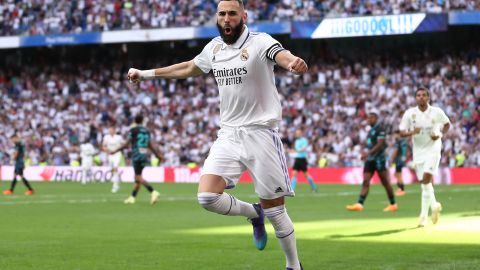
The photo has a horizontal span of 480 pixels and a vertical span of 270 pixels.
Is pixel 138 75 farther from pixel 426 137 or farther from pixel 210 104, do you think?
pixel 210 104

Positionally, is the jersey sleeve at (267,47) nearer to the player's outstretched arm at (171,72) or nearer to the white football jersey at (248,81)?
the white football jersey at (248,81)

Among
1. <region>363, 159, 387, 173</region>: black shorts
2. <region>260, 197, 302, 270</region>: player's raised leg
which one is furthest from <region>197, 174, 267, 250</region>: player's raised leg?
<region>363, 159, 387, 173</region>: black shorts

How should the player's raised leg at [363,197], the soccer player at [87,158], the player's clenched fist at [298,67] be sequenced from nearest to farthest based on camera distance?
the player's clenched fist at [298,67] < the player's raised leg at [363,197] < the soccer player at [87,158]

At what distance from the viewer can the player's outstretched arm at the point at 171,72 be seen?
11.0m

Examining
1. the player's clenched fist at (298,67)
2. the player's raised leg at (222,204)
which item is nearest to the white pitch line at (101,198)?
the player's raised leg at (222,204)

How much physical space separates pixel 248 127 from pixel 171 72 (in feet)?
4.45

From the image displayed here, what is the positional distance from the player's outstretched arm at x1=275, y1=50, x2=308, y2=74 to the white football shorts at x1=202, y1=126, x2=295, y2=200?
905mm

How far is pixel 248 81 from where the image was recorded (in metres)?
10.2

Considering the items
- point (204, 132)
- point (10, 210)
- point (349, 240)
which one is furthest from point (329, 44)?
point (349, 240)

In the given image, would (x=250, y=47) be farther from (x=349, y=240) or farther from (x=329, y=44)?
(x=329, y=44)

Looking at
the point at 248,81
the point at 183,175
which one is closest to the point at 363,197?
the point at 248,81

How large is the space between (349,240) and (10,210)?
11.1 m

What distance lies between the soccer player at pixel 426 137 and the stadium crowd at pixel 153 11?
27241 mm

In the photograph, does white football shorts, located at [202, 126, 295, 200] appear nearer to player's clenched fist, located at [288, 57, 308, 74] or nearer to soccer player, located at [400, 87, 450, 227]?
player's clenched fist, located at [288, 57, 308, 74]
